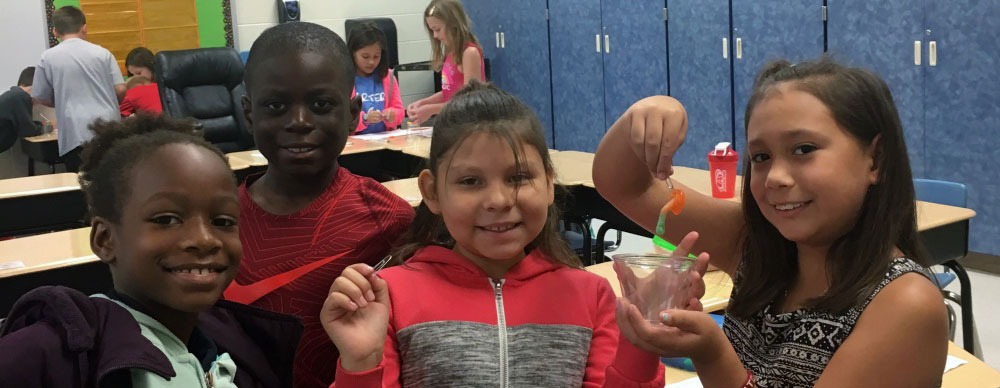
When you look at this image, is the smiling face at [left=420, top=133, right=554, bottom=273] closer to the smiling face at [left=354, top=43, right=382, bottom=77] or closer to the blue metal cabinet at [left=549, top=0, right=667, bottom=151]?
the smiling face at [left=354, top=43, right=382, bottom=77]

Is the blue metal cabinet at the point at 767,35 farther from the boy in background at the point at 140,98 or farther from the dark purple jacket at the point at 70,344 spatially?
the dark purple jacket at the point at 70,344

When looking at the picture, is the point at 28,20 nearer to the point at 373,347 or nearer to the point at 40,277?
the point at 40,277

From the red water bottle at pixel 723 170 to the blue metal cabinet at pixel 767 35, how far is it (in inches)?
88.6

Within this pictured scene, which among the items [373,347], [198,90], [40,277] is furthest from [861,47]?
[373,347]

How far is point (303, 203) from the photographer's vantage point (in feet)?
5.72

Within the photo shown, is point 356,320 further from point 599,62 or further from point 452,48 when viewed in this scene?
point 599,62

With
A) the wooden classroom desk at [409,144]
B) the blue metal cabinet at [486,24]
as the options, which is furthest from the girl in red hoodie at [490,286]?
the blue metal cabinet at [486,24]

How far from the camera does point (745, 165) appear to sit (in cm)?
146

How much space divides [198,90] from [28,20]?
8.20ft

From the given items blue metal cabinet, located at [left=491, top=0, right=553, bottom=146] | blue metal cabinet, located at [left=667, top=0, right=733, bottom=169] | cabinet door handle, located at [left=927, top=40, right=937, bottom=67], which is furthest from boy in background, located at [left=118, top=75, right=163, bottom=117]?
cabinet door handle, located at [left=927, top=40, right=937, bottom=67]

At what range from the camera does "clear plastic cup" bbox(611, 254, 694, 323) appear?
3.95 feet

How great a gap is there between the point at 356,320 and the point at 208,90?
500cm

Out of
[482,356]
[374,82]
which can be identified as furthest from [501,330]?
→ [374,82]

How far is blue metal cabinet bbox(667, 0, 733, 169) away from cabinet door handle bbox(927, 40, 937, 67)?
56.9 inches
